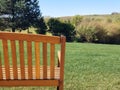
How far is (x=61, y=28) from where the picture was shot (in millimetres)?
34719

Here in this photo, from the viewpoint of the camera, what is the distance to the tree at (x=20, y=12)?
3900 centimetres

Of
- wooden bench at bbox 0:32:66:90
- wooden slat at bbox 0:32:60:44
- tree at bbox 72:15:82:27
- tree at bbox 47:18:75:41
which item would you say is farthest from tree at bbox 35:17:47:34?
wooden slat at bbox 0:32:60:44

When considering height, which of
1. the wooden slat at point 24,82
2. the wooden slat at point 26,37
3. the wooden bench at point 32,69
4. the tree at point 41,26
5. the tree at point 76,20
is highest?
the wooden slat at point 26,37

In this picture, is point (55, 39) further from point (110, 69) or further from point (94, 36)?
point (94, 36)

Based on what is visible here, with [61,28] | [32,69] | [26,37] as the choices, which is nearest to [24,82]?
[32,69]

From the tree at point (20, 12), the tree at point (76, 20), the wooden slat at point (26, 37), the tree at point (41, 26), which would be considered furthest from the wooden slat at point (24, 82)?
the tree at point (20, 12)

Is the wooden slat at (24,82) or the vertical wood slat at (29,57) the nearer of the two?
the vertical wood slat at (29,57)

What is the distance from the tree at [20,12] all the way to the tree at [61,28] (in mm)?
3132

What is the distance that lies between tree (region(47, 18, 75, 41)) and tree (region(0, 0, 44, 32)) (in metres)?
3.13

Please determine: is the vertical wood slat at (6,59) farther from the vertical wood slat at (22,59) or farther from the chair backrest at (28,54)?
the vertical wood slat at (22,59)

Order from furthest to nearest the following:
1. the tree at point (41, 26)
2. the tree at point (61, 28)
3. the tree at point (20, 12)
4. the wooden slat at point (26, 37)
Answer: the tree at point (20, 12), the tree at point (41, 26), the tree at point (61, 28), the wooden slat at point (26, 37)

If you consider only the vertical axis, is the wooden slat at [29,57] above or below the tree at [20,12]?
above

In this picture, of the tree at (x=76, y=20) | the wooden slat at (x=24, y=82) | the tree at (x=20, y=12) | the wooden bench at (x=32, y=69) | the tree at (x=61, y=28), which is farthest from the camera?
the tree at (x=20, y=12)

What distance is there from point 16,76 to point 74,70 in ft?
12.5
